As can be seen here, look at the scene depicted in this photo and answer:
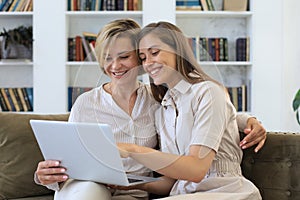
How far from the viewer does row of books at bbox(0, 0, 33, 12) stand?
14.2 feet

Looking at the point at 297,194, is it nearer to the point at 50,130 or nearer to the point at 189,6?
the point at 50,130

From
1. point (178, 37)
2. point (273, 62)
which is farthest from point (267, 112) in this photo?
point (178, 37)

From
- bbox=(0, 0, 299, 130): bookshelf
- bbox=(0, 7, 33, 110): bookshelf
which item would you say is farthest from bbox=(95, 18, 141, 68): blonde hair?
bbox=(0, 7, 33, 110): bookshelf

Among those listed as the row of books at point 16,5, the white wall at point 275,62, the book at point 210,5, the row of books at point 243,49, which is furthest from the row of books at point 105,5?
the white wall at point 275,62

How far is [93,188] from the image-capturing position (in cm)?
174

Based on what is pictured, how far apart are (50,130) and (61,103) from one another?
2.52 m

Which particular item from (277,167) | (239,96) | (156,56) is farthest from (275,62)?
(156,56)

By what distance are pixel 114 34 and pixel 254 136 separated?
0.66 m

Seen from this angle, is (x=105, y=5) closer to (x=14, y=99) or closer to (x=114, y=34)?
(x=14, y=99)

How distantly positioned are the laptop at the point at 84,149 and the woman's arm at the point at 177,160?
0.22 ft

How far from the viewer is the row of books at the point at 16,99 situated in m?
4.37

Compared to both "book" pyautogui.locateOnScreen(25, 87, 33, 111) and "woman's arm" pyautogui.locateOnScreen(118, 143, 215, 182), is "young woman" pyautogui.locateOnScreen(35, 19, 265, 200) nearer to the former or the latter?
"woman's arm" pyautogui.locateOnScreen(118, 143, 215, 182)

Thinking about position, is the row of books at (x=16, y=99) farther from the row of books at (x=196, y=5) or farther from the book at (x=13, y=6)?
the row of books at (x=196, y=5)

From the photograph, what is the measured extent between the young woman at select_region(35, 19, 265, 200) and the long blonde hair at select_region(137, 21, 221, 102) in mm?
53
